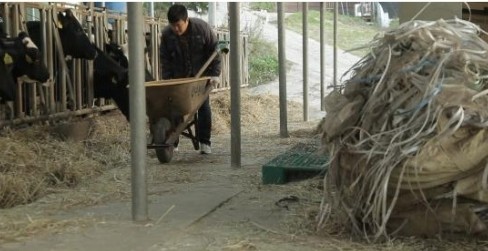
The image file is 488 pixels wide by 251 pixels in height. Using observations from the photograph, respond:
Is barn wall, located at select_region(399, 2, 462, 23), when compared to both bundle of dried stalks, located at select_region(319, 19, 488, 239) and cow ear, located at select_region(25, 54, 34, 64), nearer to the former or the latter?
bundle of dried stalks, located at select_region(319, 19, 488, 239)

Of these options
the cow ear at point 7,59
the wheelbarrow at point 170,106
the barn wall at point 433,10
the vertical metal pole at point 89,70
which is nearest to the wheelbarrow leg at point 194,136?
the wheelbarrow at point 170,106

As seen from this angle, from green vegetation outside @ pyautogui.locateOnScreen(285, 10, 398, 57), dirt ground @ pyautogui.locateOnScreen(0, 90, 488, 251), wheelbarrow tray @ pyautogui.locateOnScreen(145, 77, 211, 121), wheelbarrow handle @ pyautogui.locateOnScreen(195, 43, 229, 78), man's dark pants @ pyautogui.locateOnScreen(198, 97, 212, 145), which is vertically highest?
green vegetation outside @ pyautogui.locateOnScreen(285, 10, 398, 57)

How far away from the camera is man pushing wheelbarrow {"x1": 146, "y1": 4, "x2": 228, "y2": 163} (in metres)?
6.87

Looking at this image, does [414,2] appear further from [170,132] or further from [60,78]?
[60,78]

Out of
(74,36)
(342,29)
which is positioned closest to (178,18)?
(74,36)

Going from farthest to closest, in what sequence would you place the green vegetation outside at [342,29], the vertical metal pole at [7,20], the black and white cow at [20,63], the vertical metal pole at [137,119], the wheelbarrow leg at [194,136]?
the green vegetation outside at [342,29] → the wheelbarrow leg at [194,136] → the vertical metal pole at [7,20] → the black and white cow at [20,63] → the vertical metal pole at [137,119]

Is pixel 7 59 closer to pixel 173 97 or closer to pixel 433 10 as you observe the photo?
pixel 173 97

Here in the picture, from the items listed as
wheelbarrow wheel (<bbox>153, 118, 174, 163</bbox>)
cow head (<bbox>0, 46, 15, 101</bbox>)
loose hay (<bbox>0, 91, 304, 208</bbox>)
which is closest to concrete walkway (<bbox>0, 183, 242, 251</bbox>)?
loose hay (<bbox>0, 91, 304, 208</bbox>)

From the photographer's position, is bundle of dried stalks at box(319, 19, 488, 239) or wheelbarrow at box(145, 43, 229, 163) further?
wheelbarrow at box(145, 43, 229, 163)

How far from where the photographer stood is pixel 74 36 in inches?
335

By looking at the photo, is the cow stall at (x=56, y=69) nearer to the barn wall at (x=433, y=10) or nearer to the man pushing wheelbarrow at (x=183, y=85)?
the man pushing wheelbarrow at (x=183, y=85)

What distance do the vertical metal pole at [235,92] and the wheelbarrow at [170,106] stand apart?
0.37 m

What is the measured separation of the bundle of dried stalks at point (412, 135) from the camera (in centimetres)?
364

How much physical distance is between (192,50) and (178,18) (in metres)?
0.47
